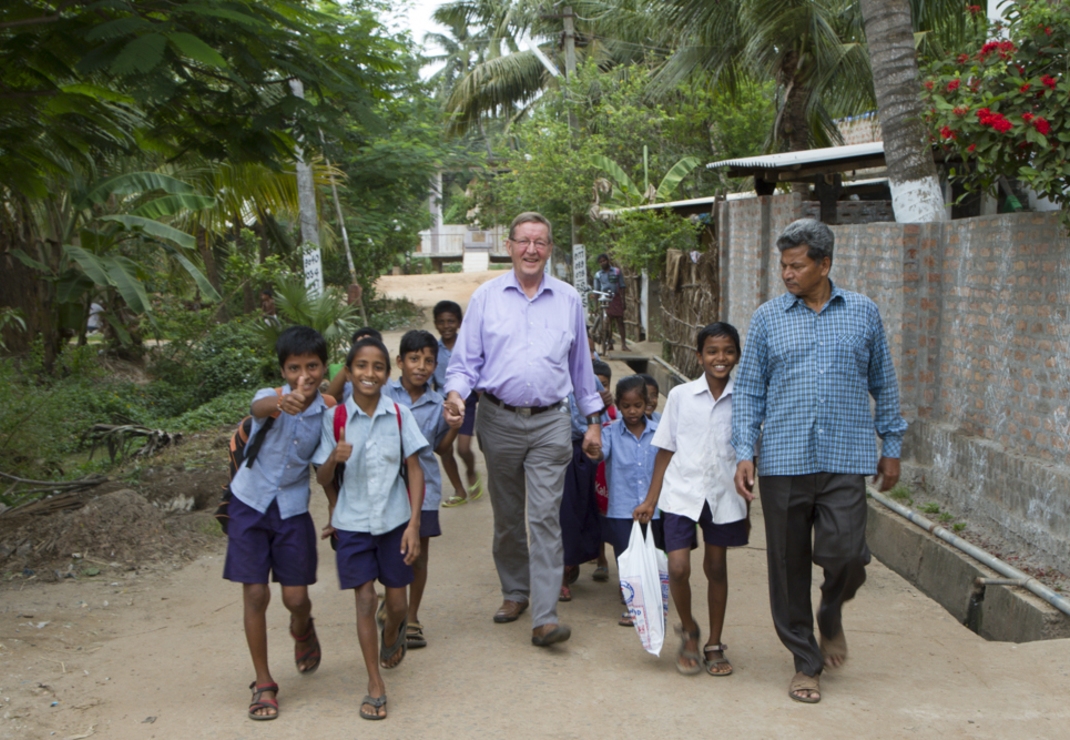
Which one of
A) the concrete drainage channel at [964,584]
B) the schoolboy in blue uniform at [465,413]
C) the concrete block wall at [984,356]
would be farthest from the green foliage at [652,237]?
the concrete drainage channel at [964,584]

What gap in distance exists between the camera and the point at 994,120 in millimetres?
5125

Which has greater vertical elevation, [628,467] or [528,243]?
[528,243]

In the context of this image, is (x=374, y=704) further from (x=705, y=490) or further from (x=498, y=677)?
(x=705, y=490)

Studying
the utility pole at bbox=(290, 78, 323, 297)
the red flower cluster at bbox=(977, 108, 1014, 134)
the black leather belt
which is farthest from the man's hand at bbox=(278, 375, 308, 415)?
the utility pole at bbox=(290, 78, 323, 297)

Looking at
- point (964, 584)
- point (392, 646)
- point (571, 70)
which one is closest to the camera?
point (392, 646)

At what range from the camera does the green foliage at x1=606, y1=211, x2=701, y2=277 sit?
14.2 meters

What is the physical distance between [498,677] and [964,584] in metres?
2.80

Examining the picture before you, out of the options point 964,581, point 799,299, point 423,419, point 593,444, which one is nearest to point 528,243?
point 593,444

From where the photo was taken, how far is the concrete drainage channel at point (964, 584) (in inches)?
192

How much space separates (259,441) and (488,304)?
54.0 inches

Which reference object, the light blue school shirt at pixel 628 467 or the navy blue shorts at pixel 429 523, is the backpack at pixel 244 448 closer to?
the navy blue shorts at pixel 429 523

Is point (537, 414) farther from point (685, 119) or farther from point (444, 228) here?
point (444, 228)

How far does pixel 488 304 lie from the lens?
486 centimetres

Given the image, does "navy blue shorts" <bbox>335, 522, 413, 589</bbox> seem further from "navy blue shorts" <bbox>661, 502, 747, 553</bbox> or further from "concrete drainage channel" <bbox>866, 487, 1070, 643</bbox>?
"concrete drainage channel" <bbox>866, 487, 1070, 643</bbox>
